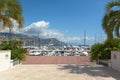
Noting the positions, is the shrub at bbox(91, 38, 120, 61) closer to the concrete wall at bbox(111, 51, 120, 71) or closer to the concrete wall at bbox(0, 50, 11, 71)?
the concrete wall at bbox(111, 51, 120, 71)

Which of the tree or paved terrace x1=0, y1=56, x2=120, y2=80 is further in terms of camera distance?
the tree

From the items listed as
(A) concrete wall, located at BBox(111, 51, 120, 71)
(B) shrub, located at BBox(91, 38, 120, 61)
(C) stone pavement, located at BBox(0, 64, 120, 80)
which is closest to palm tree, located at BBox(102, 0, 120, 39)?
(A) concrete wall, located at BBox(111, 51, 120, 71)

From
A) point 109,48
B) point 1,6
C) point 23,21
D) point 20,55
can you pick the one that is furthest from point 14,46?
point 109,48

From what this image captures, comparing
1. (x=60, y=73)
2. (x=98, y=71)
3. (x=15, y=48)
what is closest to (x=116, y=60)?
(x=98, y=71)

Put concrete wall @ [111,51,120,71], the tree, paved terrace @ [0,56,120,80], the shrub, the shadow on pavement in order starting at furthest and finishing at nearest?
the shrub, the tree, concrete wall @ [111,51,120,71], the shadow on pavement, paved terrace @ [0,56,120,80]

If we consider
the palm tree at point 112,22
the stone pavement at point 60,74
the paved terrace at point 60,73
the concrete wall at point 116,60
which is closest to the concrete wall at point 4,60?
the paved terrace at point 60,73

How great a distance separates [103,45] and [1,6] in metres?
10.2

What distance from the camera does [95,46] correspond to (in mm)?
20750

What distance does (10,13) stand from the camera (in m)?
14.9

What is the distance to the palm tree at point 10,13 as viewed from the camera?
14512 mm

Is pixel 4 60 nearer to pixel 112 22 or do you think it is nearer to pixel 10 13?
pixel 10 13

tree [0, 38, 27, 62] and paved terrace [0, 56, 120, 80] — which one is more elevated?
tree [0, 38, 27, 62]

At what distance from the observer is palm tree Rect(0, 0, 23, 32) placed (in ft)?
47.6

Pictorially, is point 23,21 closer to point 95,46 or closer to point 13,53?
point 13,53
